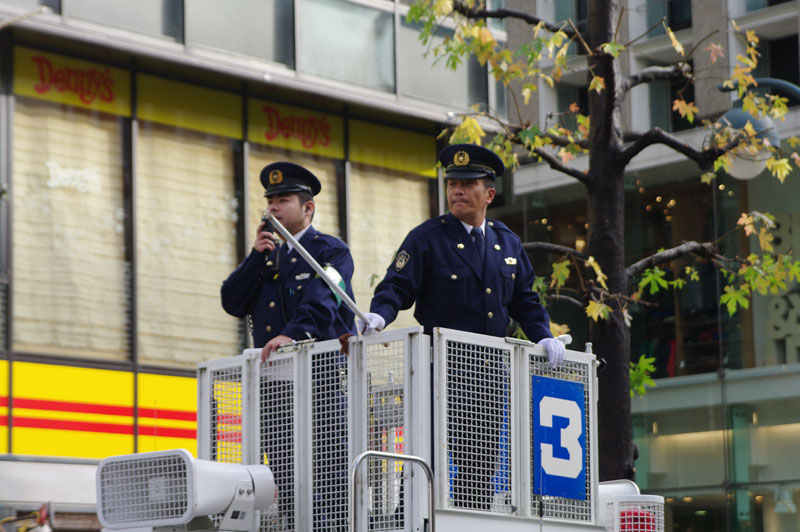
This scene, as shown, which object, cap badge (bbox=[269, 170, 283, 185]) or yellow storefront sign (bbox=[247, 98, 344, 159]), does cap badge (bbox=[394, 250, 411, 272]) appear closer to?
cap badge (bbox=[269, 170, 283, 185])

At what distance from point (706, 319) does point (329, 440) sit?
16.7 metres

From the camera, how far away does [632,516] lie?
744 cm

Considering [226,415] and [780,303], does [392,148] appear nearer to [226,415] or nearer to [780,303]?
[780,303]

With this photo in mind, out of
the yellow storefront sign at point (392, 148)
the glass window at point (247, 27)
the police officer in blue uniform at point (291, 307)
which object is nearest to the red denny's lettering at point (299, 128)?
the yellow storefront sign at point (392, 148)

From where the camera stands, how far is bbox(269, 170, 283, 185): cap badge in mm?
7602

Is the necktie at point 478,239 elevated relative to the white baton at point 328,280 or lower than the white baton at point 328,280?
elevated

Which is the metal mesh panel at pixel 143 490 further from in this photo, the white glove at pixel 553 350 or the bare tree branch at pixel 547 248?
the bare tree branch at pixel 547 248

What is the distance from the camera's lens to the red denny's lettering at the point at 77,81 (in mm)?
15477

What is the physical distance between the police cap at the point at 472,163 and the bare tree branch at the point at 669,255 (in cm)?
455

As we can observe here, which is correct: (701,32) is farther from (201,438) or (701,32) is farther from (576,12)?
(201,438)

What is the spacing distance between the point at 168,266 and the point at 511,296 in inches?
380

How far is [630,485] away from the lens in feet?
25.6

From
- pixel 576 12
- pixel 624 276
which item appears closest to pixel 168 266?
pixel 624 276

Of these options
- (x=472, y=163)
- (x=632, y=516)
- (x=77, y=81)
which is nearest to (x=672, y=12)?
(x=77, y=81)
